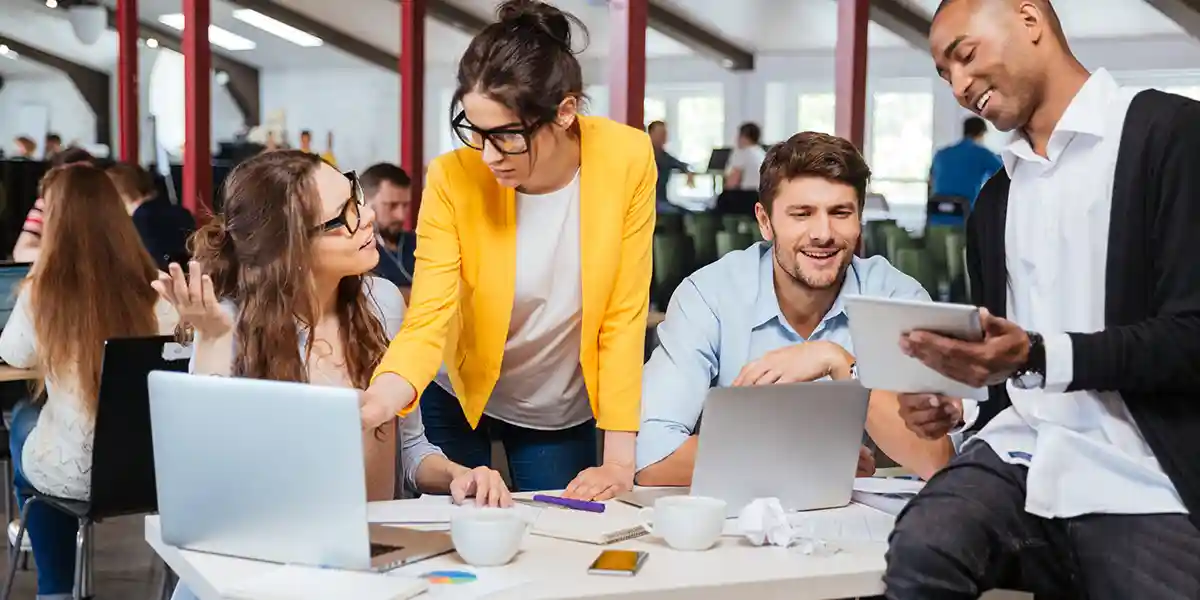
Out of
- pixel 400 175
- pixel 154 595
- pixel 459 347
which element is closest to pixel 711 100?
pixel 400 175

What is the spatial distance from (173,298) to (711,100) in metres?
16.9

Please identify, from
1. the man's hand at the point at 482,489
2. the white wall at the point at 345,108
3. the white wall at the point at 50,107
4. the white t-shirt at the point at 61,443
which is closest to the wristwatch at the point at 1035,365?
the man's hand at the point at 482,489

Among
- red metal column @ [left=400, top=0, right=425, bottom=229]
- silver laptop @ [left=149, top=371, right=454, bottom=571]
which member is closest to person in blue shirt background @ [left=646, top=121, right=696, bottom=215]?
red metal column @ [left=400, top=0, right=425, bottom=229]

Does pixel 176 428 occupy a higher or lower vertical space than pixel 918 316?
lower

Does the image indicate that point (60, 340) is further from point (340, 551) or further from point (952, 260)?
point (952, 260)

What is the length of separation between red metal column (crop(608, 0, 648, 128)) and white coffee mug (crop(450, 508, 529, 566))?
6.51 metres

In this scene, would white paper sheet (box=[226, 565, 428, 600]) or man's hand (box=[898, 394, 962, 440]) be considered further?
man's hand (box=[898, 394, 962, 440])

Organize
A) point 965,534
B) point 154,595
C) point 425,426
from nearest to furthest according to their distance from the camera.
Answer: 1. point 965,534
2. point 425,426
3. point 154,595

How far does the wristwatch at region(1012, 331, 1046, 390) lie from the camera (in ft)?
6.02

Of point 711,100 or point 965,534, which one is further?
point 711,100

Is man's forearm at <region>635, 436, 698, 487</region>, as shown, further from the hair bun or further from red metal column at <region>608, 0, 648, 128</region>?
red metal column at <region>608, 0, 648, 128</region>

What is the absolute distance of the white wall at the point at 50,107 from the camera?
19688 millimetres

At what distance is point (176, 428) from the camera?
1748 millimetres

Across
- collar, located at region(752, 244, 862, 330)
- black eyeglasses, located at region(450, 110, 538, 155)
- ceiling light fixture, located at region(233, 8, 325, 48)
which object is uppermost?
ceiling light fixture, located at region(233, 8, 325, 48)
